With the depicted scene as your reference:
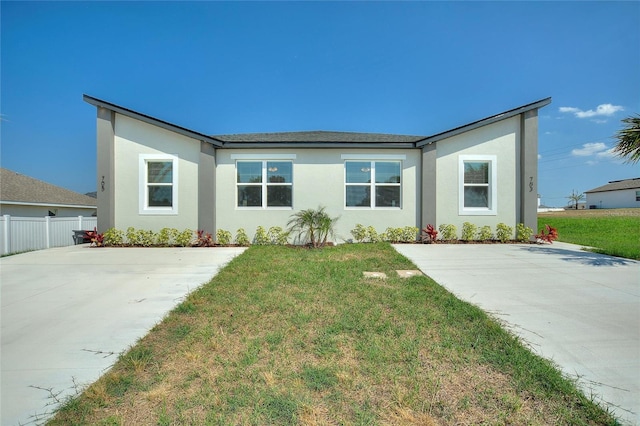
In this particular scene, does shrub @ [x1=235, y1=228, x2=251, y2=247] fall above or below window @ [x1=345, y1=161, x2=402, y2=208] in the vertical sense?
below

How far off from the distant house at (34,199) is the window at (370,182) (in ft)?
53.4

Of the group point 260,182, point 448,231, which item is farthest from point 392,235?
point 260,182

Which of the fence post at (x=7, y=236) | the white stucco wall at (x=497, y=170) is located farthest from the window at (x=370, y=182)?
the fence post at (x=7, y=236)

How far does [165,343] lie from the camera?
10.3ft

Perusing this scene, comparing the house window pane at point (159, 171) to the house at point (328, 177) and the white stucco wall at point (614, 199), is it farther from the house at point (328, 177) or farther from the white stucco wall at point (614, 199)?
the white stucco wall at point (614, 199)

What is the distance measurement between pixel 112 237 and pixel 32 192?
36.8 feet

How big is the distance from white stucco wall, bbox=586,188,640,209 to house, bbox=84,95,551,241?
4486 cm

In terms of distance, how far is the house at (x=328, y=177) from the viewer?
977cm

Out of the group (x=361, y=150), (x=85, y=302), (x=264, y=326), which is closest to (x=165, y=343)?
(x=264, y=326)

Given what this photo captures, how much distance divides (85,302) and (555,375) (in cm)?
630

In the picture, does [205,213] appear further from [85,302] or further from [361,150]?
[361,150]

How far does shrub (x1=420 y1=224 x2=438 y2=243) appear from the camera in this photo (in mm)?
9776

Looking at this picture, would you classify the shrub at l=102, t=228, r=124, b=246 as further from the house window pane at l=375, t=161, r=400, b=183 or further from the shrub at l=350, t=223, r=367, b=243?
the house window pane at l=375, t=161, r=400, b=183

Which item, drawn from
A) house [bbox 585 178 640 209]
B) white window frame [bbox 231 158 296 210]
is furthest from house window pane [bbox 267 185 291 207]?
house [bbox 585 178 640 209]
